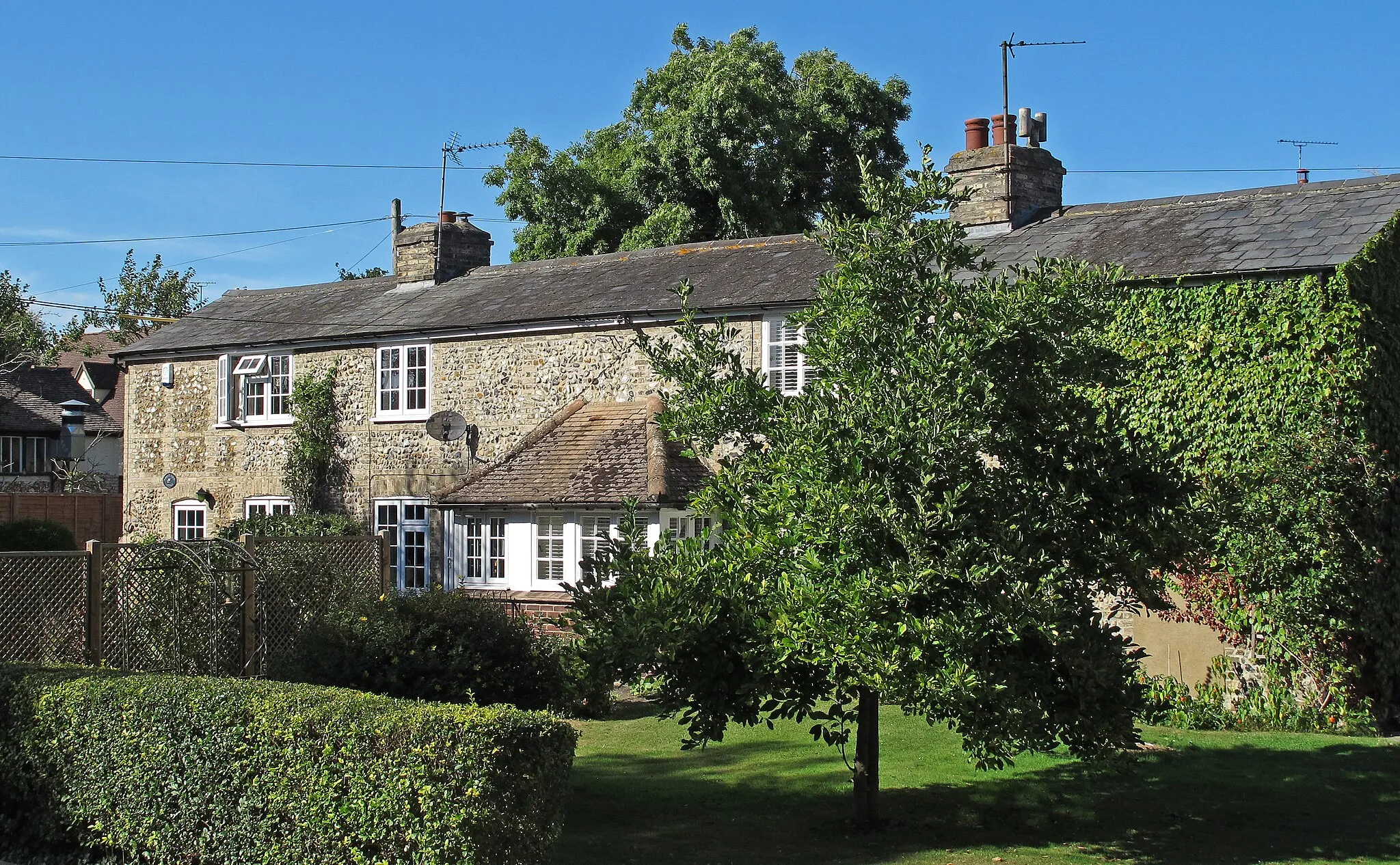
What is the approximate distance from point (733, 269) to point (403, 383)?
255 inches

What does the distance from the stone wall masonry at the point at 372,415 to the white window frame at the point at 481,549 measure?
4.60 ft

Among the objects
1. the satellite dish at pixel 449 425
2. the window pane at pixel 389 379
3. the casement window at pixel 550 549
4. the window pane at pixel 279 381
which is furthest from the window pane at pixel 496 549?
the window pane at pixel 279 381

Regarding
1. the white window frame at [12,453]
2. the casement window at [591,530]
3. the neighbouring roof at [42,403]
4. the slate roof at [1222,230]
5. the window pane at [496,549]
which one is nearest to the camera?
the slate roof at [1222,230]

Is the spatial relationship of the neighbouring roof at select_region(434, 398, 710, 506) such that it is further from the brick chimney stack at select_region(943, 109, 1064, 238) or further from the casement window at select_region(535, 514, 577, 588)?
the brick chimney stack at select_region(943, 109, 1064, 238)

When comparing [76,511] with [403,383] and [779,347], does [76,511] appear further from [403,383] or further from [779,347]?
[779,347]

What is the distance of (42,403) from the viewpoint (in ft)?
165

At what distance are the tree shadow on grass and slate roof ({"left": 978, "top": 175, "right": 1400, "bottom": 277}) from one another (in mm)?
5657

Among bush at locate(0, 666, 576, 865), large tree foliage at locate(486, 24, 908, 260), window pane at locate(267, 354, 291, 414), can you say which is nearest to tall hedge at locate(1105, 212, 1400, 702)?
bush at locate(0, 666, 576, 865)

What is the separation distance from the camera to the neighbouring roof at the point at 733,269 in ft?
50.6

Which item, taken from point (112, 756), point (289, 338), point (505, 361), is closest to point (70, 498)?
point (289, 338)

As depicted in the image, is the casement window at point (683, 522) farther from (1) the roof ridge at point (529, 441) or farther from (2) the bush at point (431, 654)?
(2) the bush at point (431, 654)

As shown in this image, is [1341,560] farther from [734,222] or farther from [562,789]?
[734,222]

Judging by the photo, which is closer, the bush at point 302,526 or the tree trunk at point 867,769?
the tree trunk at point 867,769

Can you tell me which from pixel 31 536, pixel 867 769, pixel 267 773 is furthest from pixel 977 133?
pixel 31 536
